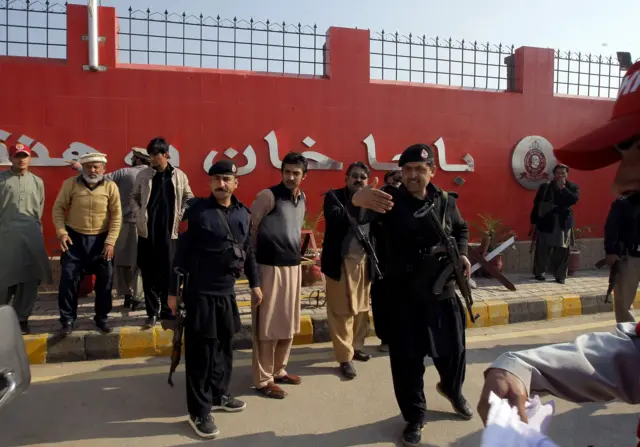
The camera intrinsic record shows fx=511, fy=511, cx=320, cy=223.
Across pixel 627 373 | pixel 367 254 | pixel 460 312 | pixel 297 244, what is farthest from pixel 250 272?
pixel 627 373

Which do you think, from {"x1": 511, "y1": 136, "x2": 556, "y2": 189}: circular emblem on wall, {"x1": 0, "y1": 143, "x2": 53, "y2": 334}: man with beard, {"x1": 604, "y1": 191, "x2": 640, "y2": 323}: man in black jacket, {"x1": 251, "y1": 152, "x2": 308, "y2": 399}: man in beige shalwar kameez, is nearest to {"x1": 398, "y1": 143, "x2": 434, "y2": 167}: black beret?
{"x1": 251, "y1": 152, "x2": 308, "y2": 399}: man in beige shalwar kameez

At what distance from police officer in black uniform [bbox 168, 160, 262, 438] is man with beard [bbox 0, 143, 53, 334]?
2.18m

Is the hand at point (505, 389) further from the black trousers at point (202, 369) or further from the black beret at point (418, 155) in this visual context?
the black trousers at point (202, 369)

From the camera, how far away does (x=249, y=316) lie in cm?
509

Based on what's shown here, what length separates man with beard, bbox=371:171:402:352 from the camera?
3146 millimetres

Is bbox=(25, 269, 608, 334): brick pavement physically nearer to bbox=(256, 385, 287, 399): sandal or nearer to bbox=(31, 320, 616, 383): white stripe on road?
bbox=(31, 320, 616, 383): white stripe on road

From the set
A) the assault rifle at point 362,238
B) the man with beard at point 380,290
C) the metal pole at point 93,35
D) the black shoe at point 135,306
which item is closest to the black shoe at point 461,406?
the man with beard at point 380,290

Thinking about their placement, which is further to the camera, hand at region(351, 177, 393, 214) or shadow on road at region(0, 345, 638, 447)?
shadow on road at region(0, 345, 638, 447)

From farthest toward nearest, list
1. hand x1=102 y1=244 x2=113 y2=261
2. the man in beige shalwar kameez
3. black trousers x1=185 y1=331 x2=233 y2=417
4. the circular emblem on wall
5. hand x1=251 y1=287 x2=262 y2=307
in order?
the circular emblem on wall
hand x1=102 y1=244 x2=113 y2=261
the man in beige shalwar kameez
hand x1=251 y1=287 x2=262 y2=307
black trousers x1=185 y1=331 x2=233 y2=417

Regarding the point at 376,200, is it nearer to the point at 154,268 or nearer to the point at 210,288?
the point at 210,288

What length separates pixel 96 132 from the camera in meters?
6.10

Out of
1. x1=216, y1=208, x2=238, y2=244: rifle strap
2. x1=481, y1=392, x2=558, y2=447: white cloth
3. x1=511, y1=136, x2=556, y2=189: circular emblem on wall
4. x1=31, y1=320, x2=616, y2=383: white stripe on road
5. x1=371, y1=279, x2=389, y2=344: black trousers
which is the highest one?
x1=511, y1=136, x2=556, y2=189: circular emblem on wall

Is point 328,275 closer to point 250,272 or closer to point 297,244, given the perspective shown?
point 297,244

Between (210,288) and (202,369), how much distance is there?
48cm
